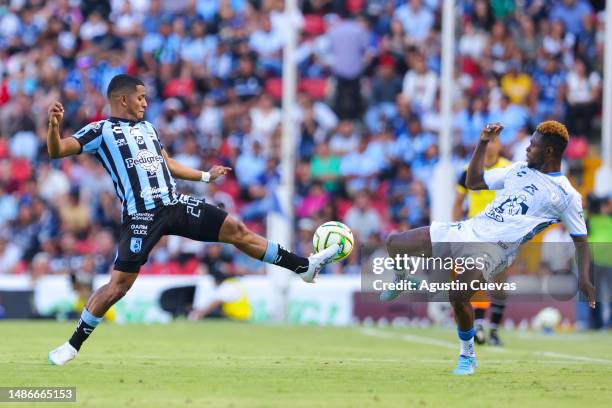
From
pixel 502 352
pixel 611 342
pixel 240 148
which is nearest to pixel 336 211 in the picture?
pixel 240 148

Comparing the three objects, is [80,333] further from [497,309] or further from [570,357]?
[497,309]

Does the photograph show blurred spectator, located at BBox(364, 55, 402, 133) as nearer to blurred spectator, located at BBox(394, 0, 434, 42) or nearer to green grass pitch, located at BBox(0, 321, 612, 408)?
blurred spectator, located at BBox(394, 0, 434, 42)

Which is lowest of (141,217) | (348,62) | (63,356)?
(63,356)

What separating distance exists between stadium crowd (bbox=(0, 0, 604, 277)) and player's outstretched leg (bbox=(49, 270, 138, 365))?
11556mm

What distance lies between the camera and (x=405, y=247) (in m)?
11.5

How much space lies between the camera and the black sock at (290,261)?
1220cm

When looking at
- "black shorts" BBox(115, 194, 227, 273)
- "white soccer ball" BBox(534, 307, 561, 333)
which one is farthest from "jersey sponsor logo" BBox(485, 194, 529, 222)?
"white soccer ball" BBox(534, 307, 561, 333)

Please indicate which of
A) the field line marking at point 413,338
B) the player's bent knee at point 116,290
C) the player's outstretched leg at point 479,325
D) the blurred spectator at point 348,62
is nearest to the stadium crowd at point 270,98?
the blurred spectator at point 348,62

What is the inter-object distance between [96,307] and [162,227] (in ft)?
3.06

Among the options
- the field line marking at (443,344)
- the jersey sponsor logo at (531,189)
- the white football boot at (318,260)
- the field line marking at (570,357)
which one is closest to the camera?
the jersey sponsor logo at (531,189)

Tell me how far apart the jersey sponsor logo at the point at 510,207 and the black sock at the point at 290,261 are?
6.19 feet

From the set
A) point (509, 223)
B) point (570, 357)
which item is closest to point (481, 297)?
point (570, 357)

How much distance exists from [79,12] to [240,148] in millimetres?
6279

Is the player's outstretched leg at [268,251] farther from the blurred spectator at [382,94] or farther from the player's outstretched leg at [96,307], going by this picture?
the blurred spectator at [382,94]
